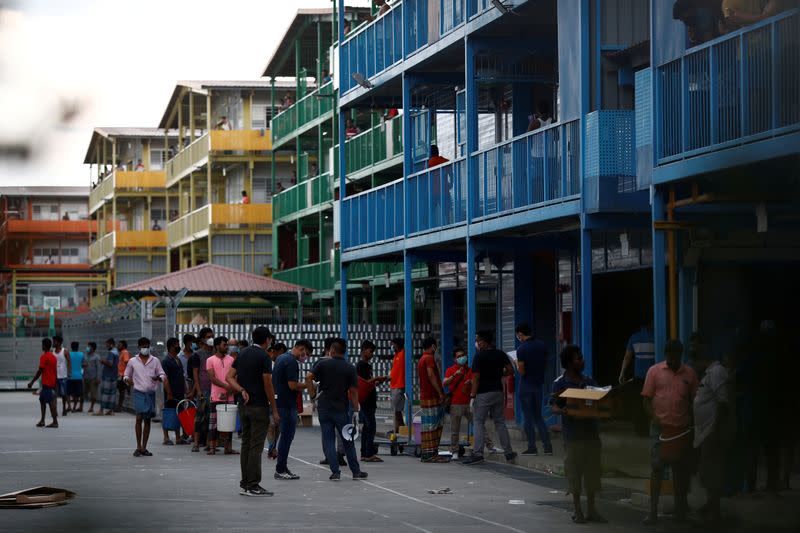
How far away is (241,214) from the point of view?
60406 millimetres

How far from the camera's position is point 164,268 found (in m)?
79.1

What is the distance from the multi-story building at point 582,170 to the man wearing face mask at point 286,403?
4022mm

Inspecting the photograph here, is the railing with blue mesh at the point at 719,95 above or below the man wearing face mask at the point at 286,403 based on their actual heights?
above

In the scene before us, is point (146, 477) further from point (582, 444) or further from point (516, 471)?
point (582, 444)

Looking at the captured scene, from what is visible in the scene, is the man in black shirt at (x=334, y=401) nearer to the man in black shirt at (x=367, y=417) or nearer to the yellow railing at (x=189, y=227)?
the man in black shirt at (x=367, y=417)

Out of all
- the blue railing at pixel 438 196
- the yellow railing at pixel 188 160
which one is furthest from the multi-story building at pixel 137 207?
the blue railing at pixel 438 196

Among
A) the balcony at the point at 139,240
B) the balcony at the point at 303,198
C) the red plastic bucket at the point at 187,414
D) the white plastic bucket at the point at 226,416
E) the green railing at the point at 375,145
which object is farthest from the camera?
the balcony at the point at 139,240

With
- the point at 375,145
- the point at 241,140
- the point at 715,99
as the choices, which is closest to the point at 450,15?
the point at 715,99

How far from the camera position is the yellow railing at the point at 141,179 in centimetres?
7650

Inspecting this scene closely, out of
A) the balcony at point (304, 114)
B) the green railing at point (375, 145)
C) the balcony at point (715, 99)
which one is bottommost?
the balcony at point (715, 99)

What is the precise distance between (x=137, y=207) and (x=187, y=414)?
199 feet

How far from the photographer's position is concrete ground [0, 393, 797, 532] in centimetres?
1229

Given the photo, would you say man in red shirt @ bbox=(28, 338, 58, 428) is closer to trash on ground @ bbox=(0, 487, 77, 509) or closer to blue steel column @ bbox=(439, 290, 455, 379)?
blue steel column @ bbox=(439, 290, 455, 379)

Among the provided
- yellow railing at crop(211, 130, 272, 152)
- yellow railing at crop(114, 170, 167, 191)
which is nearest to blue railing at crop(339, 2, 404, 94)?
yellow railing at crop(211, 130, 272, 152)
